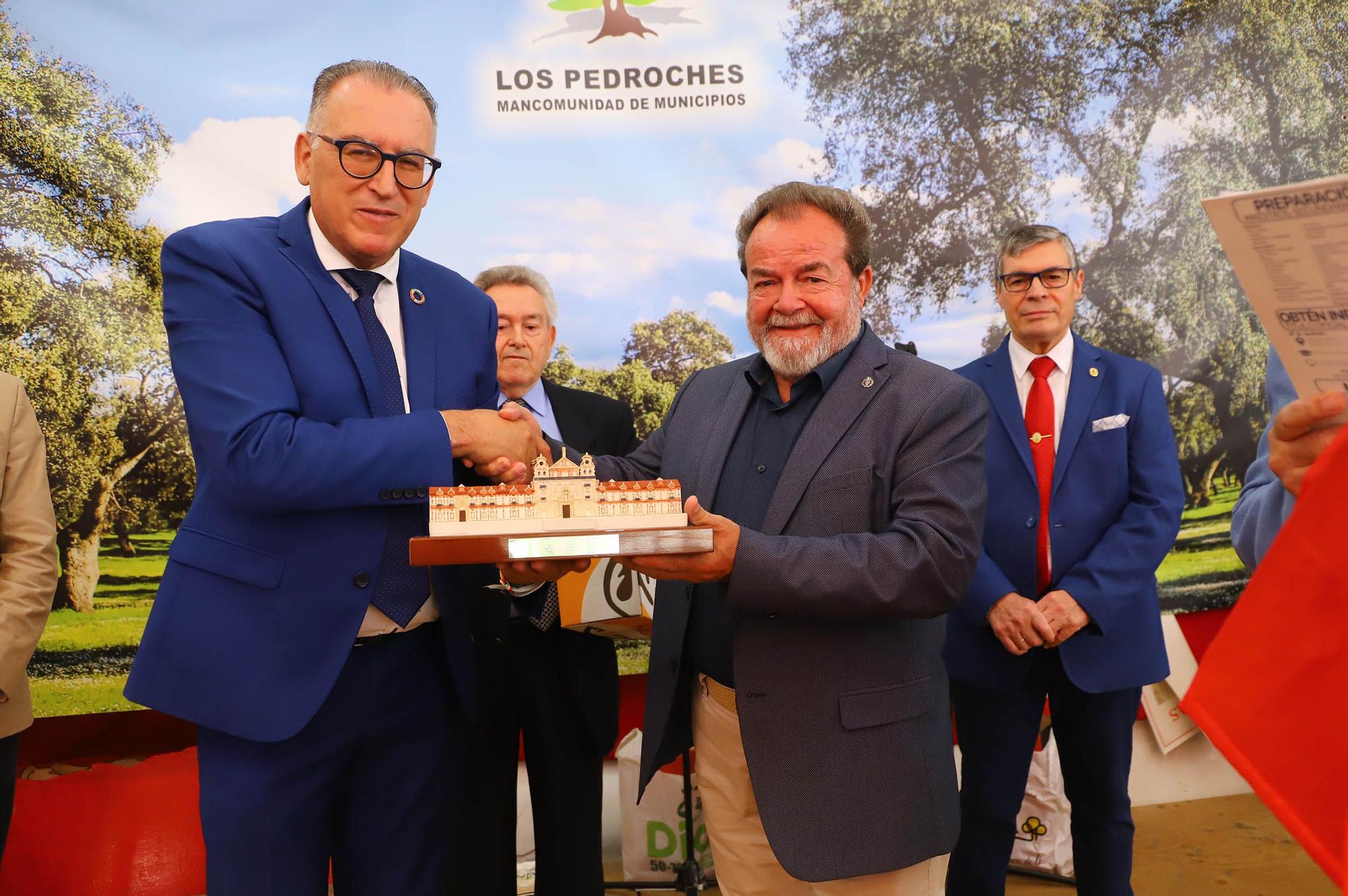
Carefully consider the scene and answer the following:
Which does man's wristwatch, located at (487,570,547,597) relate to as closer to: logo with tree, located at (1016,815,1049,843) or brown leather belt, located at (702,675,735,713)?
brown leather belt, located at (702,675,735,713)

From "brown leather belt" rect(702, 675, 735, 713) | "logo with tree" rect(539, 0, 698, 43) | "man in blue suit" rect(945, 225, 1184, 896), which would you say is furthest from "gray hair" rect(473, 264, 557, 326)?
"brown leather belt" rect(702, 675, 735, 713)

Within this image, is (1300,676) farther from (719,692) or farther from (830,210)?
(830,210)

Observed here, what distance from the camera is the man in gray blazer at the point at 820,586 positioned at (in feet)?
6.33

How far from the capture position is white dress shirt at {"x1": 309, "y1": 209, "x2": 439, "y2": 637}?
77.1 inches

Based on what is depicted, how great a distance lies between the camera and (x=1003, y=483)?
10.5 ft

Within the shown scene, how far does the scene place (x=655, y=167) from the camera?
183 inches

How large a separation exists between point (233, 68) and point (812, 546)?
390 centimetres

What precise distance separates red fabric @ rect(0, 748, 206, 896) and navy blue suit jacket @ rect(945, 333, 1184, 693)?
3.39 m

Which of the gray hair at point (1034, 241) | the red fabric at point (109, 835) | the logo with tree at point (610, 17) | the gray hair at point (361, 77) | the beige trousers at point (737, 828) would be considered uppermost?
the logo with tree at point (610, 17)

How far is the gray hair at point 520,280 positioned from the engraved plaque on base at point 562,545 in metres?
2.09

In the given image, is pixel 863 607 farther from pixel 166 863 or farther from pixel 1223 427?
pixel 1223 427

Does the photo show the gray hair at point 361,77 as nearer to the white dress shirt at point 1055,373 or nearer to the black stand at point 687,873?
the white dress shirt at point 1055,373

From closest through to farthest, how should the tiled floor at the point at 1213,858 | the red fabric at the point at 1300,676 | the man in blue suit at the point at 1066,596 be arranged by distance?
1. the red fabric at the point at 1300,676
2. the man in blue suit at the point at 1066,596
3. the tiled floor at the point at 1213,858

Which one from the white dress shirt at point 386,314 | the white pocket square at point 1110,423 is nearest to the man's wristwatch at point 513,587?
the white dress shirt at point 386,314
